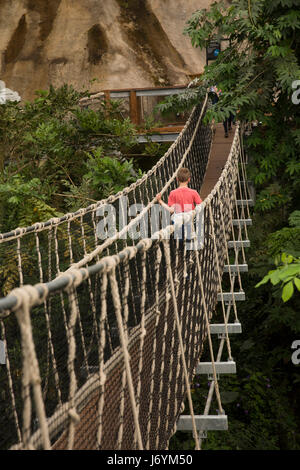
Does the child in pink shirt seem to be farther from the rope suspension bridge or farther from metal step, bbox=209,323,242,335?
metal step, bbox=209,323,242,335

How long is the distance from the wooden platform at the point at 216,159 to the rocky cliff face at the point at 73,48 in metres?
2.77

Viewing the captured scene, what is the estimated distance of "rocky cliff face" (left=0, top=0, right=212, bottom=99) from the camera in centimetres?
1116

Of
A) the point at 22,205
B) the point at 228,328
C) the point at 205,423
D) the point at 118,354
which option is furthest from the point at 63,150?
the point at 118,354

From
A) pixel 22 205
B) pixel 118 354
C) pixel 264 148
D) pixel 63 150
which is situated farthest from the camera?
pixel 63 150

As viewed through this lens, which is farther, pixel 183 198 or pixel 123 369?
pixel 183 198

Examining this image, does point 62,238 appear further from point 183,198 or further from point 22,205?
point 22,205

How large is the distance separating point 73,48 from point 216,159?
15.9ft

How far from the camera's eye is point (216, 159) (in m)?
7.82

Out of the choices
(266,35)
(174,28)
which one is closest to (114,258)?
(266,35)

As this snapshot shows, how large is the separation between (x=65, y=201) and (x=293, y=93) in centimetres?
261

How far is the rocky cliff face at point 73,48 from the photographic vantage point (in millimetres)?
11164

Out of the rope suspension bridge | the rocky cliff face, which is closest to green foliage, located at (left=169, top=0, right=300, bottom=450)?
the rope suspension bridge

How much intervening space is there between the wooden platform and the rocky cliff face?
9.08 ft

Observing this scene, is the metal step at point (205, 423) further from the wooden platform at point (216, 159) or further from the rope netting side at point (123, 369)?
the wooden platform at point (216, 159)
